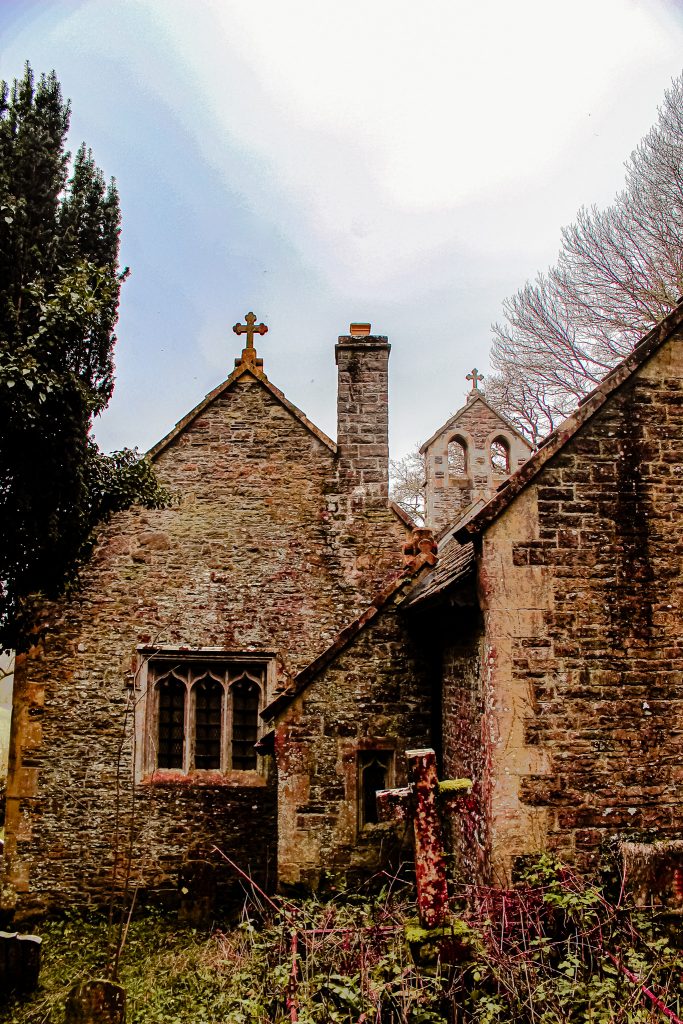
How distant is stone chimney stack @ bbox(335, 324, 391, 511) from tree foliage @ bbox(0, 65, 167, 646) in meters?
2.72

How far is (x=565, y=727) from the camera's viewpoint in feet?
19.6

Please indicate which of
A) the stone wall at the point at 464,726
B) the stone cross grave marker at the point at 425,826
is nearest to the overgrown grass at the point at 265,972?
the stone cross grave marker at the point at 425,826

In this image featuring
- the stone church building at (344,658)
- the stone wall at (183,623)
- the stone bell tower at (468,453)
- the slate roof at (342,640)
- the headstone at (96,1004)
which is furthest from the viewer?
the stone bell tower at (468,453)

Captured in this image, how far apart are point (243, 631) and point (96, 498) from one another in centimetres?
264

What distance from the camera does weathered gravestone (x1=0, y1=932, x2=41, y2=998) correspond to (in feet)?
21.6

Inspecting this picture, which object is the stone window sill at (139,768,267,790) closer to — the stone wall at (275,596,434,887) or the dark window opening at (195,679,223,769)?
the dark window opening at (195,679,223,769)

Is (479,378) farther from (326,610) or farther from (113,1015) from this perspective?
(113,1015)

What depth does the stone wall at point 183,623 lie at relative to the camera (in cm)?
911

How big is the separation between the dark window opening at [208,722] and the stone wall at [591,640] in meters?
4.75

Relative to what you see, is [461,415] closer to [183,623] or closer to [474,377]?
[474,377]

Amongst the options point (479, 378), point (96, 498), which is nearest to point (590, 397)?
point (96, 498)

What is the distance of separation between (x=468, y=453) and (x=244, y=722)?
37.7 feet

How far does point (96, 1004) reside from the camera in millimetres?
4789

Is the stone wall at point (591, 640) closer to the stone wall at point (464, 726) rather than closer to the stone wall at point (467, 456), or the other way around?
the stone wall at point (464, 726)
